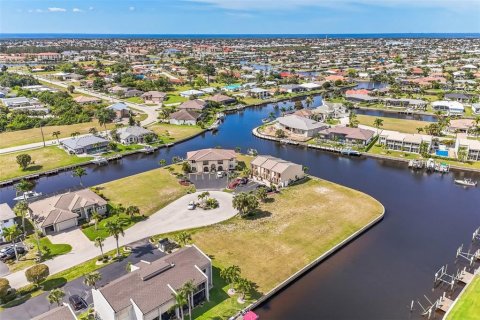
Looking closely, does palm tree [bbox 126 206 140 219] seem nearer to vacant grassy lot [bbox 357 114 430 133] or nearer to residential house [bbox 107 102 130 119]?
residential house [bbox 107 102 130 119]

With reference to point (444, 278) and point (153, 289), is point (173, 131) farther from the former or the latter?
point (444, 278)

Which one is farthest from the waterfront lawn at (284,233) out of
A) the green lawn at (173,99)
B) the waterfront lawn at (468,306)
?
the green lawn at (173,99)

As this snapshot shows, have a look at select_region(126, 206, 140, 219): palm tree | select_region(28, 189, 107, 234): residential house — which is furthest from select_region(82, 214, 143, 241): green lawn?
select_region(28, 189, 107, 234): residential house

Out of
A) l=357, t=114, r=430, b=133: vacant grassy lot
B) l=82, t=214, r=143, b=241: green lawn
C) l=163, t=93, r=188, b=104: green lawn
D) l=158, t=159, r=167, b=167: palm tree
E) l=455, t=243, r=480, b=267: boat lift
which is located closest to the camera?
l=455, t=243, r=480, b=267: boat lift

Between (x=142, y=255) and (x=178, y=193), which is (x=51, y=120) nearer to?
(x=178, y=193)

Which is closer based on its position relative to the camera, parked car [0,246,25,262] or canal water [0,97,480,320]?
canal water [0,97,480,320]

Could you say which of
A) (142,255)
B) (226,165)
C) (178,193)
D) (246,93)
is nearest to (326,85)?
(246,93)

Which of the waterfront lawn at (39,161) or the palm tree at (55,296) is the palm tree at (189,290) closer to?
the palm tree at (55,296)
